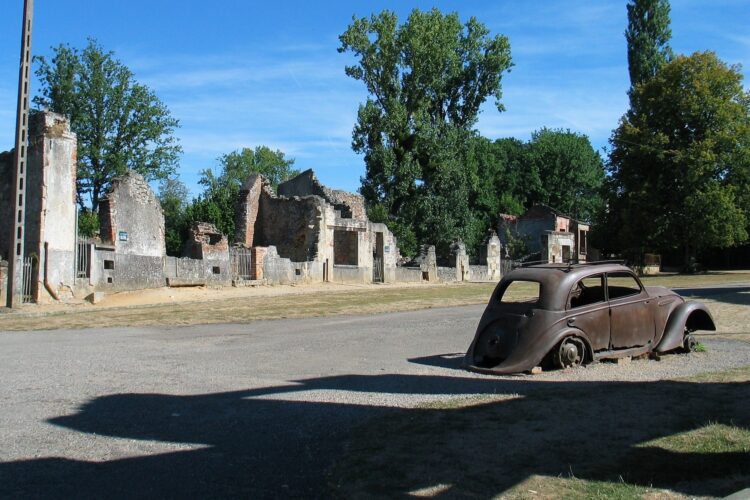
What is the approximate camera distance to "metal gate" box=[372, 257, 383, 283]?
37.9 metres

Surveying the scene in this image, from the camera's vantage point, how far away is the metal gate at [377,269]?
37875 millimetres

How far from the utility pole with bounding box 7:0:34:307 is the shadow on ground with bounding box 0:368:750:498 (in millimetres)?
15404

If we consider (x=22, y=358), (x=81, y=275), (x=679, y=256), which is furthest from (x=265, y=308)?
(x=679, y=256)

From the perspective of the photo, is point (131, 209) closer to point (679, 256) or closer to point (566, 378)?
point (566, 378)

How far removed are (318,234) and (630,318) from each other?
2751 cm

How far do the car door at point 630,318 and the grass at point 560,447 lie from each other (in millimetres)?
1951

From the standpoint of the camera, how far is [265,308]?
20297 millimetres

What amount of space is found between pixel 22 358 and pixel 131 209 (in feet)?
59.6

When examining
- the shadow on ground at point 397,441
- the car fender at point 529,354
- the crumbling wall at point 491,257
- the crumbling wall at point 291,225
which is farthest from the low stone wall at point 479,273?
the shadow on ground at point 397,441

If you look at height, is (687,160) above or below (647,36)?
below

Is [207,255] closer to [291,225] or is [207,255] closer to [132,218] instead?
[132,218]

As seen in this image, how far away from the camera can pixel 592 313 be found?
912 cm

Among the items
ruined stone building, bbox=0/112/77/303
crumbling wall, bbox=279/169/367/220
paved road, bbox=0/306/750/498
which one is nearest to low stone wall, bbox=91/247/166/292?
ruined stone building, bbox=0/112/77/303

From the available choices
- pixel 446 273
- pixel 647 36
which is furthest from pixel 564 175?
pixel 446 273
